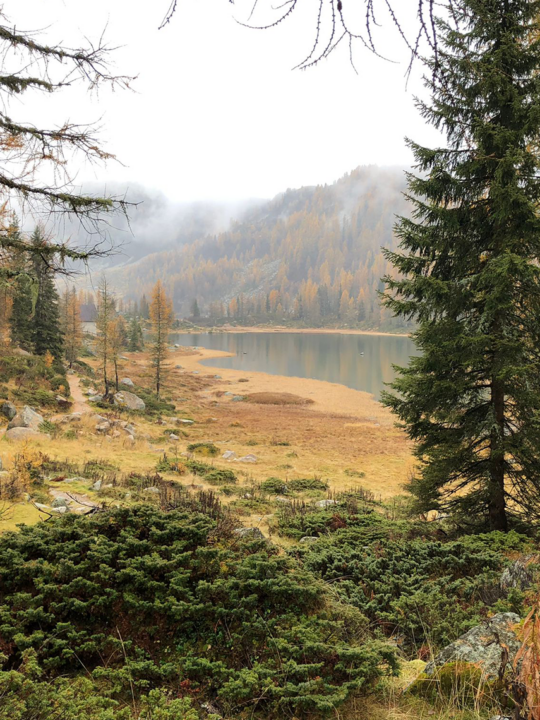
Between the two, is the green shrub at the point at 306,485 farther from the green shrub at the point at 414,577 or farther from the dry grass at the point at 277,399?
the dry grass at the point at 277,399

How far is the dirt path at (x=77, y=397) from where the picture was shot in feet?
65.6

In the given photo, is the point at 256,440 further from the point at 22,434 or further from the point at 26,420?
the point at 22,434

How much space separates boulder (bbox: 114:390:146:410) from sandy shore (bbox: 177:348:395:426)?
44.6 feet

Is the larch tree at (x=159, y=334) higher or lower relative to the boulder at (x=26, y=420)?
higher

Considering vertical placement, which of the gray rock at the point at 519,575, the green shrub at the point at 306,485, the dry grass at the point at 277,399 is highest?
the gray rock at the point at 519,575

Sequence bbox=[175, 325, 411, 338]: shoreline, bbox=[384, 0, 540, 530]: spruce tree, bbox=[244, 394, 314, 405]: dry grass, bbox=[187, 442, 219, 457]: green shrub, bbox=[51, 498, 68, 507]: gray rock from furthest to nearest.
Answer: bbox=[175, 325, 411, 338]: shoreline
bbox=[244, 394, 314, 405]: dry grass
bbox=[187, 442, 219, 457]: green shrub
bbox=[51, 498, 68, 507]: gray rock
bbox=[384, 0, 540, 530]: spruce tree

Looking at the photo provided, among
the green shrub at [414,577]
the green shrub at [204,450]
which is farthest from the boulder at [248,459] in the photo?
the green shrub at [414,577]

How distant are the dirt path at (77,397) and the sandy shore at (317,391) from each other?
48.1 ft

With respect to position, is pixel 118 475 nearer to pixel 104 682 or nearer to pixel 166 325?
pixel 104 682

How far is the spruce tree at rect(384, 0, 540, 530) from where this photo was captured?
18.0ft

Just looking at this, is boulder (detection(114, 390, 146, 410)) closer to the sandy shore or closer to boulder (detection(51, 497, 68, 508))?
the sandy shore

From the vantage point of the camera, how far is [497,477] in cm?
600

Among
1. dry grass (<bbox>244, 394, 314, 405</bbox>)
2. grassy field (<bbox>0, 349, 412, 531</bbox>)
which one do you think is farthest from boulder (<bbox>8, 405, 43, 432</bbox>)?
dry grass (<bbox>244, 394, 314, 405</bbox>)

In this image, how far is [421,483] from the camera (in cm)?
656
